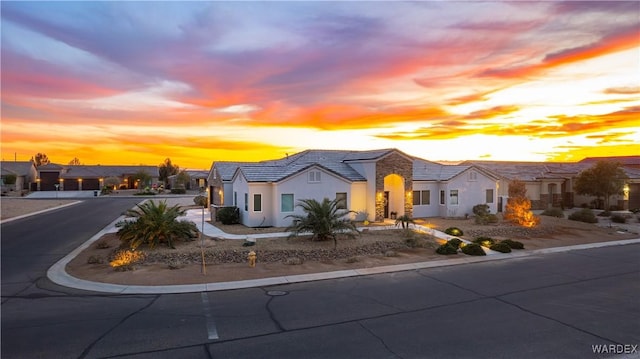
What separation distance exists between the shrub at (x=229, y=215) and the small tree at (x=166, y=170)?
75206mm

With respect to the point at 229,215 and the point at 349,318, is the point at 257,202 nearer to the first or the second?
the point at 229,215

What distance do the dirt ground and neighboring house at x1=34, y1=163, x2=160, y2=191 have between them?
63.8 m

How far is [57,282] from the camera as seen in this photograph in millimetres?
14336

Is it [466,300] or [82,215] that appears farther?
[82,215]

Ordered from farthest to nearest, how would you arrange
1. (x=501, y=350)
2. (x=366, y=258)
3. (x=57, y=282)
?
(x=366, y=258), (x=57, y=282), (x=501, y=350)

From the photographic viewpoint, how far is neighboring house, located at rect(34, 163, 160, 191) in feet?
255

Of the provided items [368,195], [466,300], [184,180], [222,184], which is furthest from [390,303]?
[184,180]

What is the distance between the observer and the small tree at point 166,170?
99438 mm

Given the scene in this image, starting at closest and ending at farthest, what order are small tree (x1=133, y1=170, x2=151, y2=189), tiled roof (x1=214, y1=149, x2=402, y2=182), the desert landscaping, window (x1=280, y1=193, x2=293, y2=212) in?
the desert landscaping → window (x1=280, y1=193, x2=293, y2=212) → tiled roof (x1=214, y1=149, x2=402, y2=182) → small tree (x1=133, y1=170, x2=151, y2=189)

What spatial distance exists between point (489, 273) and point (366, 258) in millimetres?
5143

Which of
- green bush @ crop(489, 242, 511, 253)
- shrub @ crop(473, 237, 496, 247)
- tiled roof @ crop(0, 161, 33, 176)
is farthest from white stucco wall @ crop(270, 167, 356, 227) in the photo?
tiled roof @ crop(0, 161, 33, 176)

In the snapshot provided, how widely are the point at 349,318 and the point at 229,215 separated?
1943cm

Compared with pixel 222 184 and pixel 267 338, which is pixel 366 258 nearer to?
pixel 267 338

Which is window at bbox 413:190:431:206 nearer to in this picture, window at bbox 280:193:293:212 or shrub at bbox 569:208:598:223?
window at bbox 280:193:293:212
